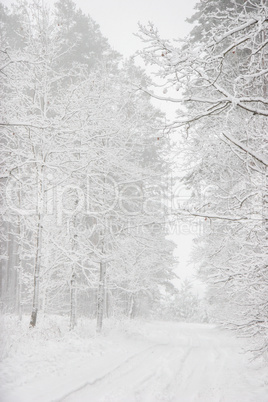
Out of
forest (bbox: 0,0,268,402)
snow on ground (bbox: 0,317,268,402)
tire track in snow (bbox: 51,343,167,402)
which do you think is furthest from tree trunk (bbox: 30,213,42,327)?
tire track in snow (bbox: 51,343,167,402)

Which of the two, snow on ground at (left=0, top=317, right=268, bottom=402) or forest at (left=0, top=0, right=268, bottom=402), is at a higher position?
forest at (left=0, top=0, right=268, bottom=402)

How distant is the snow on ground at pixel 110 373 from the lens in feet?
15.3

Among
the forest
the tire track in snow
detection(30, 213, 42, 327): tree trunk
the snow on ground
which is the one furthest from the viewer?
detection(30, 213, 42, 327): tree trunk

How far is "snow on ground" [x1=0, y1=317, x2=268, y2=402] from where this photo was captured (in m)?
4.66

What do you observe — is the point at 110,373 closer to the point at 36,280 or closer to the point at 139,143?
the point at 36,280

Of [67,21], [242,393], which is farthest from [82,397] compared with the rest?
[67,21]

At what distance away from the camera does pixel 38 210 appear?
789 centimetres

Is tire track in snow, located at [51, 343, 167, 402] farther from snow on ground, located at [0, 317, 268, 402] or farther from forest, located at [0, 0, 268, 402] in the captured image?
forest, located at [0, 0, 268, 402]

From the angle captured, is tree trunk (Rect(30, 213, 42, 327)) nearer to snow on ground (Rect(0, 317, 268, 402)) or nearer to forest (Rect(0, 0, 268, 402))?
forest (Rect(0, 0, 268, 402))

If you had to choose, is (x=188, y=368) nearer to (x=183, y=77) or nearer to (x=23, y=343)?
(x=23, y=343)

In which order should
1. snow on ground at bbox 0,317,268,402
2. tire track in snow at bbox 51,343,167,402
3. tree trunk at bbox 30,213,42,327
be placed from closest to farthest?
tire track in snow at bbox 51,343,167,402
snow on ground at bbox 0,317,268,402
tree trunk at bbox 30,213,42,327

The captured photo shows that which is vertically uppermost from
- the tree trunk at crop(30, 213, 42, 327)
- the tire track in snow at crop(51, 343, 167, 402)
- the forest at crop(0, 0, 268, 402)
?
the forest at crop(0, 0, 268, 402)

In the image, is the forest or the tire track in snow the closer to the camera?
the forest

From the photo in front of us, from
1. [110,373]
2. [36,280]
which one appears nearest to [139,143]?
[36,280]
